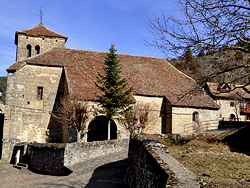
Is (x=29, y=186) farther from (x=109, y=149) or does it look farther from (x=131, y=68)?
(x=131, y=68)

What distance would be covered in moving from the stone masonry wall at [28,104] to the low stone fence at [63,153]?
17.1 feet

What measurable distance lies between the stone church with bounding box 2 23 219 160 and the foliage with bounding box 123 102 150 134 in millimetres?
945

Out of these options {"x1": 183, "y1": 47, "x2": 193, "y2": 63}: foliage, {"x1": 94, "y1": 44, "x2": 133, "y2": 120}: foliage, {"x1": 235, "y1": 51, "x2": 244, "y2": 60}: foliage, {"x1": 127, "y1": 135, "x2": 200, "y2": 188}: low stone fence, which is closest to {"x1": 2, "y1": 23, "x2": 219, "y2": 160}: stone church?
{"x1": 94, "y1": 44, "x2": 133, "y2": 120}: foliage

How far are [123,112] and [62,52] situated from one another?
982 cm

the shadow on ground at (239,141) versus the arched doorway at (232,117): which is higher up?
the arched doorway at (232,117)

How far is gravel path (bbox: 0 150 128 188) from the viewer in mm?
9871

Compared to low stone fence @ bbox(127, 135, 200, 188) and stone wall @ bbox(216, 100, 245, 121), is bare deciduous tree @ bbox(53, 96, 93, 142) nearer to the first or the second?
low stone fence @ bbox(127, 135, 200, 188)

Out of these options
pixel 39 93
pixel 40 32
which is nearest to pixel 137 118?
pixel 39 93

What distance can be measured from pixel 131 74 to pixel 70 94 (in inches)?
285

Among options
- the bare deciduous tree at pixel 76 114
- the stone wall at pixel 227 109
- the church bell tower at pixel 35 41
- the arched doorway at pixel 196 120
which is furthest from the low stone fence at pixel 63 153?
the stone wall at pixel 227 109

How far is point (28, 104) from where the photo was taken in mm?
21359

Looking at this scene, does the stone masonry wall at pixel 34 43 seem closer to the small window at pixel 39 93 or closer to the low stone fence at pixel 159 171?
the small window at pixel 39 93

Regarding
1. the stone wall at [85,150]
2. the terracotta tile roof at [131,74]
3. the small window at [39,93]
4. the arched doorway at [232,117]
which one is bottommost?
the stone wall at [85,150]

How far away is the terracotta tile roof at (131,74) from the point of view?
21.2 meters
